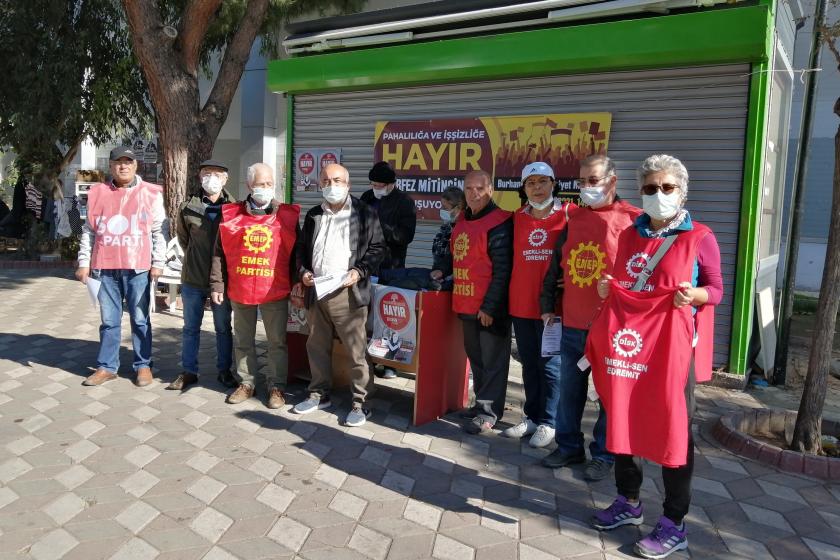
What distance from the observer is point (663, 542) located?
3.02 metres

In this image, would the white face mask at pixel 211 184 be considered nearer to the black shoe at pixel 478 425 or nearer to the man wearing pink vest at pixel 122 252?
the man wearing pink vest at pixel 122 252

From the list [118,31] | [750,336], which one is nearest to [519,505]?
[750,336]

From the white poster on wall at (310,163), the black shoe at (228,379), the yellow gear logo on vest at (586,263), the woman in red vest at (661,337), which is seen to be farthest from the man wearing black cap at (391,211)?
the white poster on wall at (310,163)

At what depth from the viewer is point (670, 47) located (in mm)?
5871

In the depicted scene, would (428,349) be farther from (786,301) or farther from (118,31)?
(118,31)

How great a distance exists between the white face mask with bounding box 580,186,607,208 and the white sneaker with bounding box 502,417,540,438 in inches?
66.8

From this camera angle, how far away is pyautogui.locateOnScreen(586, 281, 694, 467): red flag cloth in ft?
9.49

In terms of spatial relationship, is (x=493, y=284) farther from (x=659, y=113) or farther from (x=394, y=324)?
(x=659, y=113)

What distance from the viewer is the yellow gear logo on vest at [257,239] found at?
192 inches

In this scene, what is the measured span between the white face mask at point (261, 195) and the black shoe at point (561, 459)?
2.76 meters

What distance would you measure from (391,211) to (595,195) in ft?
7.83

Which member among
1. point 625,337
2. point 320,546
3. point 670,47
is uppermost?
point 670,47

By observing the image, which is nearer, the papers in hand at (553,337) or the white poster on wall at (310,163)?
the papers in hand at (553,337)

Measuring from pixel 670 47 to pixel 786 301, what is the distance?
2.67 meters
